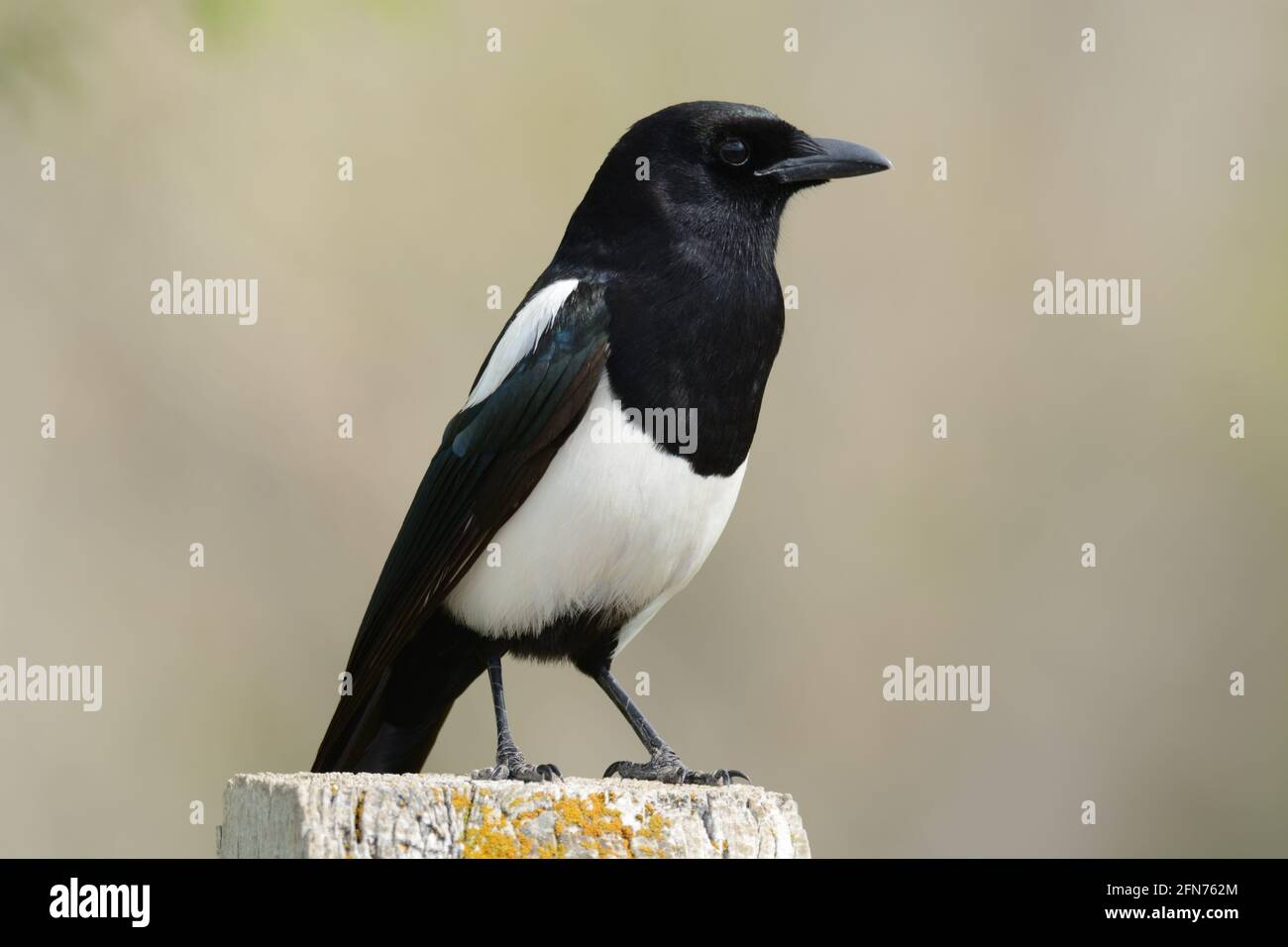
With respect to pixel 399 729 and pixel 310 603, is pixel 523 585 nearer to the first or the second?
pixel 399 729

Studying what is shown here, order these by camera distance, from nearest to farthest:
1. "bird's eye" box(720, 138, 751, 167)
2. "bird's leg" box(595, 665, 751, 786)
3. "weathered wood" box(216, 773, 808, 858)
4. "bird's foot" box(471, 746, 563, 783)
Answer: "weathered wood" box(216, 773, 808, 858)
"bird's foot" box(471, 746, 563, 783)
"bird's leg" box(595, 665, 751, 786)
"bird's eye" box(720, 138, 751, 167)

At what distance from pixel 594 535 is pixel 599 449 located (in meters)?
0.19

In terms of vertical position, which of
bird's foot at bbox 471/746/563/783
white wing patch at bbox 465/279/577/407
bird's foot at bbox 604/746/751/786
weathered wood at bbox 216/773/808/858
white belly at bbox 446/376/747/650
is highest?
white wing patch at bbox 465/279/577/407

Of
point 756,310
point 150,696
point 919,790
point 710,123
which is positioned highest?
point 710,123

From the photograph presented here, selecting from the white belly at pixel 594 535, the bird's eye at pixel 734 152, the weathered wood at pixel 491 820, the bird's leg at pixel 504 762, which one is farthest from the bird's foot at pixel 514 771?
the bird's eye at pixel 734 152

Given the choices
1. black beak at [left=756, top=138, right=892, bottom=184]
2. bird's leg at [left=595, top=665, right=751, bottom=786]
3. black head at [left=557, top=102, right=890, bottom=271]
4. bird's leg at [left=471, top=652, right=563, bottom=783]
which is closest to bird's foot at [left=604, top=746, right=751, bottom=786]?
bird's leg at [left=595, top=665, right=751, bottom=786]

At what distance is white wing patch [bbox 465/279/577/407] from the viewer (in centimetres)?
401

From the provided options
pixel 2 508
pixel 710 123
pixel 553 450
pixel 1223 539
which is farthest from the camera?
pixel 1223 539

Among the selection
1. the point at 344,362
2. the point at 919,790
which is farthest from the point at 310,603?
the point at 919,790

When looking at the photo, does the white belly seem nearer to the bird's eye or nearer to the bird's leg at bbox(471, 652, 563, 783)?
the bird's leg at bbox(471, 652, 563, 783)

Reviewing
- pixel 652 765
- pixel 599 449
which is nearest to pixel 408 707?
pixel 652 765

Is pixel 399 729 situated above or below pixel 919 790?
above

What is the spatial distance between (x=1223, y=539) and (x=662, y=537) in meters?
4.76

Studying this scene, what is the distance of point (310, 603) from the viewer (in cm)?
719
